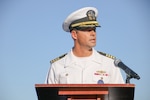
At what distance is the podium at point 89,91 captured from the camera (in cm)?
398

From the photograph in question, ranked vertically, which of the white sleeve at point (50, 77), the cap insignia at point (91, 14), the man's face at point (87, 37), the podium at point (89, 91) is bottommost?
the podium at point (89, 91)

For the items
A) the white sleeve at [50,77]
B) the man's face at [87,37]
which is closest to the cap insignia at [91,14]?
the man's face at [87,37]

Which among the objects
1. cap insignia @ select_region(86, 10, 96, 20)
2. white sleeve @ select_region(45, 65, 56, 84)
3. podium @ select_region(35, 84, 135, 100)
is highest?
cap insignia @ select_region(86, 10, 96, 20)

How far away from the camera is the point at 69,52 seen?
539 cm

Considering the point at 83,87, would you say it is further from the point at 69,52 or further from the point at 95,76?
the point at 69,52

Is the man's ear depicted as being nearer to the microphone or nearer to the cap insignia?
the cap insignia

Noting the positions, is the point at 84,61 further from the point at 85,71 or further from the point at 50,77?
the point at 50,77

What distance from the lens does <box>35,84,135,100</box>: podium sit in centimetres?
398

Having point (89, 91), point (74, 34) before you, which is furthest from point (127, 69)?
point (74, 34)

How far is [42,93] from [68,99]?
0.35 meters

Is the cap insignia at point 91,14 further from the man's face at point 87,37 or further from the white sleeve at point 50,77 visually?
the white sleeve at point 50,77

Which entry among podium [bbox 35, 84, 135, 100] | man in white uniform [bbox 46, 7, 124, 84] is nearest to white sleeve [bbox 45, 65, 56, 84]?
man in white uniform [bbox 46, 7, 124, 84]

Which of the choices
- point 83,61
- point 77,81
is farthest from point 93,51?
point 77,81

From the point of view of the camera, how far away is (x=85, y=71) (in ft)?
16.5
